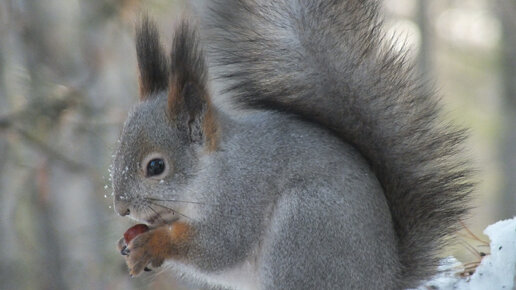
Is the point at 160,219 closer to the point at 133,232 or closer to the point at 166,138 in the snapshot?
the point at 133,232

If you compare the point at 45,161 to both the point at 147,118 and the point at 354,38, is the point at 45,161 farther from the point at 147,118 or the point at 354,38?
the point at 354,38

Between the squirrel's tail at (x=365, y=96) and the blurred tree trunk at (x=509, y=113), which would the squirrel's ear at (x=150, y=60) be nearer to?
the squirrel's tail at (x=365, y=96)

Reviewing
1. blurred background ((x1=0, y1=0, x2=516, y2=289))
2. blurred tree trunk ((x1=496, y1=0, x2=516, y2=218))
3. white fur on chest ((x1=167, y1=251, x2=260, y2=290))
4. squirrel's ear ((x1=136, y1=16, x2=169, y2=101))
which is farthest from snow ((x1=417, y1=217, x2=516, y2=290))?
blurred tree trunk ((x1=496, y1=0, x2=516, y2=218))

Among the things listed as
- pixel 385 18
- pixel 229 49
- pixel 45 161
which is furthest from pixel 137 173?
pixel 45 161

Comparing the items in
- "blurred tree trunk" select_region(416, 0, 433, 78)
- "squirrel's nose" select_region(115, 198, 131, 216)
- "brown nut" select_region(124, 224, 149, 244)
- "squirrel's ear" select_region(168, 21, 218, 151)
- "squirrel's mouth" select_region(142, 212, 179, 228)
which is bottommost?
"brown nut" select_region(124, 224, 149, 244)

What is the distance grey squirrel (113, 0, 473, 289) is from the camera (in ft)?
5.82

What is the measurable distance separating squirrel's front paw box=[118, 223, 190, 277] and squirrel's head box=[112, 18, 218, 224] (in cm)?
5

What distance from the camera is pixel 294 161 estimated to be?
185 cm

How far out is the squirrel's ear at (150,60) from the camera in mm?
1970

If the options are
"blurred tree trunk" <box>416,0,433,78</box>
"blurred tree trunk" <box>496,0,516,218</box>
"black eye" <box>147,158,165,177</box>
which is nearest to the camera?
"black eye" <box>147,158,165,177</box>

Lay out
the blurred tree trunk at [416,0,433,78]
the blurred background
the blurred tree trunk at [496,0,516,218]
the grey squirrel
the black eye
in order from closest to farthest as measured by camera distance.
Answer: the grey squirrel
the black eye
the blurred background
the blurred tree trunk at [496,0,516,218]
the blurred tree trunk at [416,0,433,78]

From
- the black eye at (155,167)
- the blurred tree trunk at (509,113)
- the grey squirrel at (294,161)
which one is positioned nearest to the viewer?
the grey squirrel at (294,161)

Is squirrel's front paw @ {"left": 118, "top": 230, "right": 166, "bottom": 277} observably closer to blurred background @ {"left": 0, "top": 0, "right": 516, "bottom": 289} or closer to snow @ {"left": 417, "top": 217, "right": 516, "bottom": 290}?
blurred background @ {"left": 0, "top": 0, "right": 516, "bottom": 289}

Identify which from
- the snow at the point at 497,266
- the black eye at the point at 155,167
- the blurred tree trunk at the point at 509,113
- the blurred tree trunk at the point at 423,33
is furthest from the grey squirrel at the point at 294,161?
the blurred tree trunk at the point at 423,33
